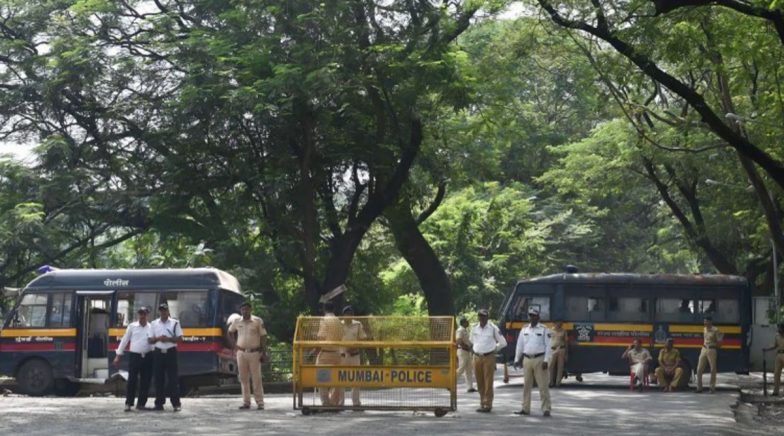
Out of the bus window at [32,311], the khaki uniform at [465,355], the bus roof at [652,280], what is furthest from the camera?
the bus roof at [652,280]

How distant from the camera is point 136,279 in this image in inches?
1169

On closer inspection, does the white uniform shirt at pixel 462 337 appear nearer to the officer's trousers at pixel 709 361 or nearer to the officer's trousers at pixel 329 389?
the officer's trousers at pixel 709 361

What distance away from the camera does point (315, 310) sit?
35938 millimetres

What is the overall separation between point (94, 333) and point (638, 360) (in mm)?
12393

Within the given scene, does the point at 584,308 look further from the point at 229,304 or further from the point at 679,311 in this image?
the point at 229,304

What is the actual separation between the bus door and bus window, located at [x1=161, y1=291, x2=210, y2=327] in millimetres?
1374

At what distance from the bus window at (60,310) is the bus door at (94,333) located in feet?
0.81

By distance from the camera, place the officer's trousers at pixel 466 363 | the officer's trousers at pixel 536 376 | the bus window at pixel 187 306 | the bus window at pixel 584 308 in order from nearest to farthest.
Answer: the officer's trousers at pixel 536 376 → the bus window at pixel 187 306 → the officer's trousers at pixel 466 363 → the bus window at pixel 584 308

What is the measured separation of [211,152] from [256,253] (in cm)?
310

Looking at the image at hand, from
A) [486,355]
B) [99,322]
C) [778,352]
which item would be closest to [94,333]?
[99,322]

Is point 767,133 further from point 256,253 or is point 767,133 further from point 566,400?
point 256,253

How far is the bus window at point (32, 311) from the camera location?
30.3 m

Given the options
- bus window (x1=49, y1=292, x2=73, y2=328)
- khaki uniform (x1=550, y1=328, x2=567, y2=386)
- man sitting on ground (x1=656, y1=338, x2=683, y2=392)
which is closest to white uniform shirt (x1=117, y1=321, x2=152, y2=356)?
bus window (x1=49, y1=292, x2=73, y2=328)

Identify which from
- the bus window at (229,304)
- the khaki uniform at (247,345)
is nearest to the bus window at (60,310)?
the bus window at (229,304)
